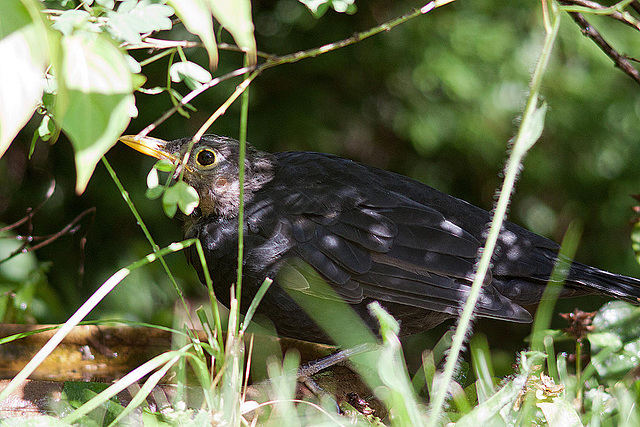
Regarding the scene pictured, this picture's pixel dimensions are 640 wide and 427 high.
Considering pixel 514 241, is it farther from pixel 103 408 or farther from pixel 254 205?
pixel 103 408

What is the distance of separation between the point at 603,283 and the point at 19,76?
2119 millimetres

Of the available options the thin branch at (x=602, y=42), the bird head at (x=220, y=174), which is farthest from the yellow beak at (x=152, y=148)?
the thin branch at (x=602, y=42)

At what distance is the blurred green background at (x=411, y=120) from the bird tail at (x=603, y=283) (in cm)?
143

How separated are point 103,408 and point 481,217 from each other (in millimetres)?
1667

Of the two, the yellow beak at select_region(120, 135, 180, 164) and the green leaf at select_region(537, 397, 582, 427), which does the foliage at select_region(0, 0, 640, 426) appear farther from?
the yellow beak at select_region(120, 135, 180, 164)

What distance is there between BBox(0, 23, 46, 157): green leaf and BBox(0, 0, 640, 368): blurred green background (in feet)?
8.90

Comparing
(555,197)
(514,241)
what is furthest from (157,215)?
(555,197)

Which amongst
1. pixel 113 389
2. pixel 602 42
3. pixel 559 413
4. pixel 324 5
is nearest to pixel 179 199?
pixel 113 389

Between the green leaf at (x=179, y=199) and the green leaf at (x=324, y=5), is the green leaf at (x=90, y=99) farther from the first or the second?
the green leaf at (x=324, y=5)

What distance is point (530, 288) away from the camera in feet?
7.75

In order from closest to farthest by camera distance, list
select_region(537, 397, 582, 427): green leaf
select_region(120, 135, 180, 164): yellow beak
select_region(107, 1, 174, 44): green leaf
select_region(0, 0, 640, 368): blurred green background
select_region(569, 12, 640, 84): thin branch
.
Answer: select_region(107, 1, 174, 44): green leaf, select_region(537, 397, 582, 427): green leaf, select_region(569, 12, 640, 84): thin branch, select_region(120, 135, 180, 164): yellow beak, select_region(0, 0, 640, 368): blurred green background

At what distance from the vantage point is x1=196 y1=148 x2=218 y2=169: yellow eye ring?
2611mm

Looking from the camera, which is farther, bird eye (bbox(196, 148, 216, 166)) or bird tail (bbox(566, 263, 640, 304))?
bird eye (bbox(196, 148, 216, 166))

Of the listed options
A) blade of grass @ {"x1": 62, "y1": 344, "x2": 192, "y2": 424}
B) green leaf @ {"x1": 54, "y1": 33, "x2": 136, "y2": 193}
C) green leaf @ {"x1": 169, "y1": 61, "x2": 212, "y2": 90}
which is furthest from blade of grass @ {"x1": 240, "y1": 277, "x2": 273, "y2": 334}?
green leaf @ {"x1": 54, "y1": 33, "x2": 136, "y2": 193}
